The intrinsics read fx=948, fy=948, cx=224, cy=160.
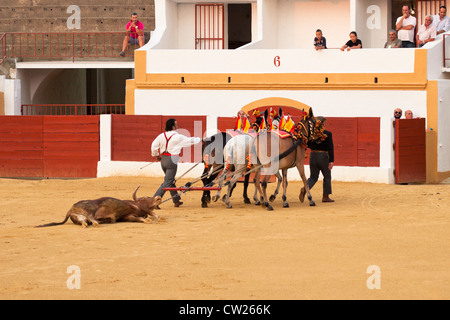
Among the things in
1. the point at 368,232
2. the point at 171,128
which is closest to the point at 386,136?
the point at 171,128

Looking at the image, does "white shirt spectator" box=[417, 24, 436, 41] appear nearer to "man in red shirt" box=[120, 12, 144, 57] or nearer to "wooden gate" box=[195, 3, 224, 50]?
"wooden gate" box=[195, 3, 224, 50]

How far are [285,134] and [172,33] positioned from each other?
11.9m

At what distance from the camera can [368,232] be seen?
512 inches

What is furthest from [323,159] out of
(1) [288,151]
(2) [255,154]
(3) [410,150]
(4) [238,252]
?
(4) [238,252]

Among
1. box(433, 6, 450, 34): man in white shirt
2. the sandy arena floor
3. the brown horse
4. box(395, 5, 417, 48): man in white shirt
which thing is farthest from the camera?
box(433, 6, 450, 34): man in white shirt

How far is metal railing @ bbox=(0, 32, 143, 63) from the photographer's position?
27.3 m

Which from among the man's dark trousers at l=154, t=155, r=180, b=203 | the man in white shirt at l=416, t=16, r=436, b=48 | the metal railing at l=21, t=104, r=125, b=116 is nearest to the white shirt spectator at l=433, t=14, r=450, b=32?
the man in white shirt at l=416, t=16, r=436, b=48

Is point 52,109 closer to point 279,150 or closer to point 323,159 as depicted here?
point 323,159

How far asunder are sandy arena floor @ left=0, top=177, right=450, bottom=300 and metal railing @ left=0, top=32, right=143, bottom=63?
10.5 m

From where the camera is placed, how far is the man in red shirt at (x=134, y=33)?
2605 cm

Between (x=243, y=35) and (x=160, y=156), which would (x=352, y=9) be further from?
Result: (x=160, y=156)

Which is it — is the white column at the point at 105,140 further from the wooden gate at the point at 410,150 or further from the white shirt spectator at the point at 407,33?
the white shirt spectator at the point at 407,33

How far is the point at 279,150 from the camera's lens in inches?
625

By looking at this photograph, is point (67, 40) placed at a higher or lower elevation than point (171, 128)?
higher
